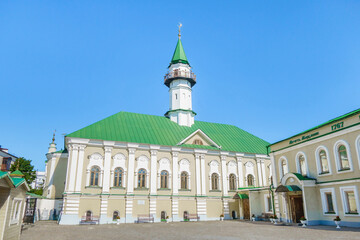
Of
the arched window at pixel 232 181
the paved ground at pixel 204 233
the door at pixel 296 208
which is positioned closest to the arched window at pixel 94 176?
the paved ground at pixel 204 233

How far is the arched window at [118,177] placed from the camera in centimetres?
2728

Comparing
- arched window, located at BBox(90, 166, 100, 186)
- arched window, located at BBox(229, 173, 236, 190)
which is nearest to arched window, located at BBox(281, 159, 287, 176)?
arched window, located at BBox(229, 173, 236, 190)

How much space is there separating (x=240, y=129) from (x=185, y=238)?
2815 cm

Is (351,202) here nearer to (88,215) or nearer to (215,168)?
(215,168)

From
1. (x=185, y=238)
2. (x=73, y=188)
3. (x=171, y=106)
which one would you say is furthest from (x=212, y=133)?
(x=185, y=238)

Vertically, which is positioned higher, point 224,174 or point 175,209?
point 224,174

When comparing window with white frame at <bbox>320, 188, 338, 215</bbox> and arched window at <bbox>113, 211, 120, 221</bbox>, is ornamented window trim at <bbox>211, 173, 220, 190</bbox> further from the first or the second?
window with white frame at <bbox>320, 188, 338, 215</bbox>

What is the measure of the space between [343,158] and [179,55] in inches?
1048

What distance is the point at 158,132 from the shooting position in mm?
32188

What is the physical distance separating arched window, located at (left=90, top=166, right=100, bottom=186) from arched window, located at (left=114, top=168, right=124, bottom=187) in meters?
1.78

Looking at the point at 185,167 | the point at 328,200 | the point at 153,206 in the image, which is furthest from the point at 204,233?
the point at 185,167

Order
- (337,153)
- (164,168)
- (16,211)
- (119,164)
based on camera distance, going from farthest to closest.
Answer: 1. (164,168)
2. (119,164)
3. (337,153)
4. (16,211)

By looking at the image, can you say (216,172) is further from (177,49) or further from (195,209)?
(177,49)

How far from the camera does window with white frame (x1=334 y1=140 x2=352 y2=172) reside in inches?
723
